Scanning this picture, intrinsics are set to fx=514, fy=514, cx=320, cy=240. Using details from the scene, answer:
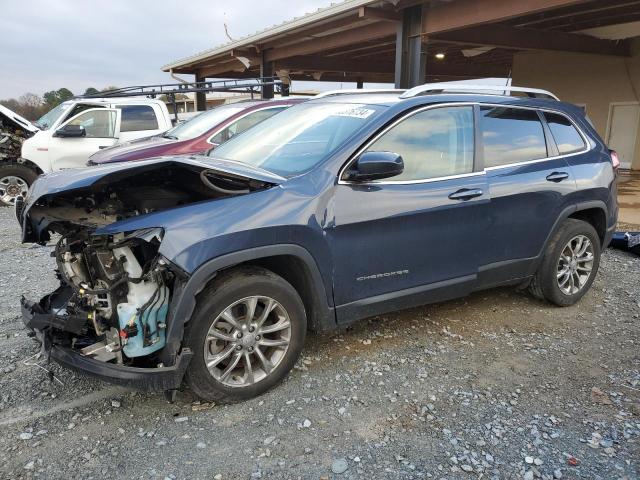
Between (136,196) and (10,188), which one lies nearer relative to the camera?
(136,196)

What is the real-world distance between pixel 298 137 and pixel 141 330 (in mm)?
1789

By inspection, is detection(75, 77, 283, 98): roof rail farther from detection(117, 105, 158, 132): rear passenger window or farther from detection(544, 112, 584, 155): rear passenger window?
detection(544, 112, 584, 155): rear passenger window

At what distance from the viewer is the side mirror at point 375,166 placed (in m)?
3.18

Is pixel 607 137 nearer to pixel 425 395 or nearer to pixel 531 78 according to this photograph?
pixel 531 78

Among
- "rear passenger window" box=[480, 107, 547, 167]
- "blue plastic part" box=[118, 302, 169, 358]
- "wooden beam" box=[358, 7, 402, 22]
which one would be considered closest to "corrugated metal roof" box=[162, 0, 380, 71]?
"wooden beam" box=[358, 7, 402, 22]

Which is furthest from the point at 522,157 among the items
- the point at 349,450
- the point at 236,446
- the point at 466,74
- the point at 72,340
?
the point at 466,74

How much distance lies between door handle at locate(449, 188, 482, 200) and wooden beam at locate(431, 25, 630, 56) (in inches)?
324

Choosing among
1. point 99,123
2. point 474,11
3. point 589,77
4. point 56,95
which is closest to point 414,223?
point 474,11

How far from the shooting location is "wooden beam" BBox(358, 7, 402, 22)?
10180 mm

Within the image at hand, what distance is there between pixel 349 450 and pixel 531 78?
1634cm

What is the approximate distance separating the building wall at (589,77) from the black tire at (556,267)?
38.9ft

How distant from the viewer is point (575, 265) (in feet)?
15.4

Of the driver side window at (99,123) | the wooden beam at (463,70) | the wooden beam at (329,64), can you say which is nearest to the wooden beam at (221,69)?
the wooden beam at (463,70)

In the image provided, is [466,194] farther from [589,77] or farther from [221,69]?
[221,69]
